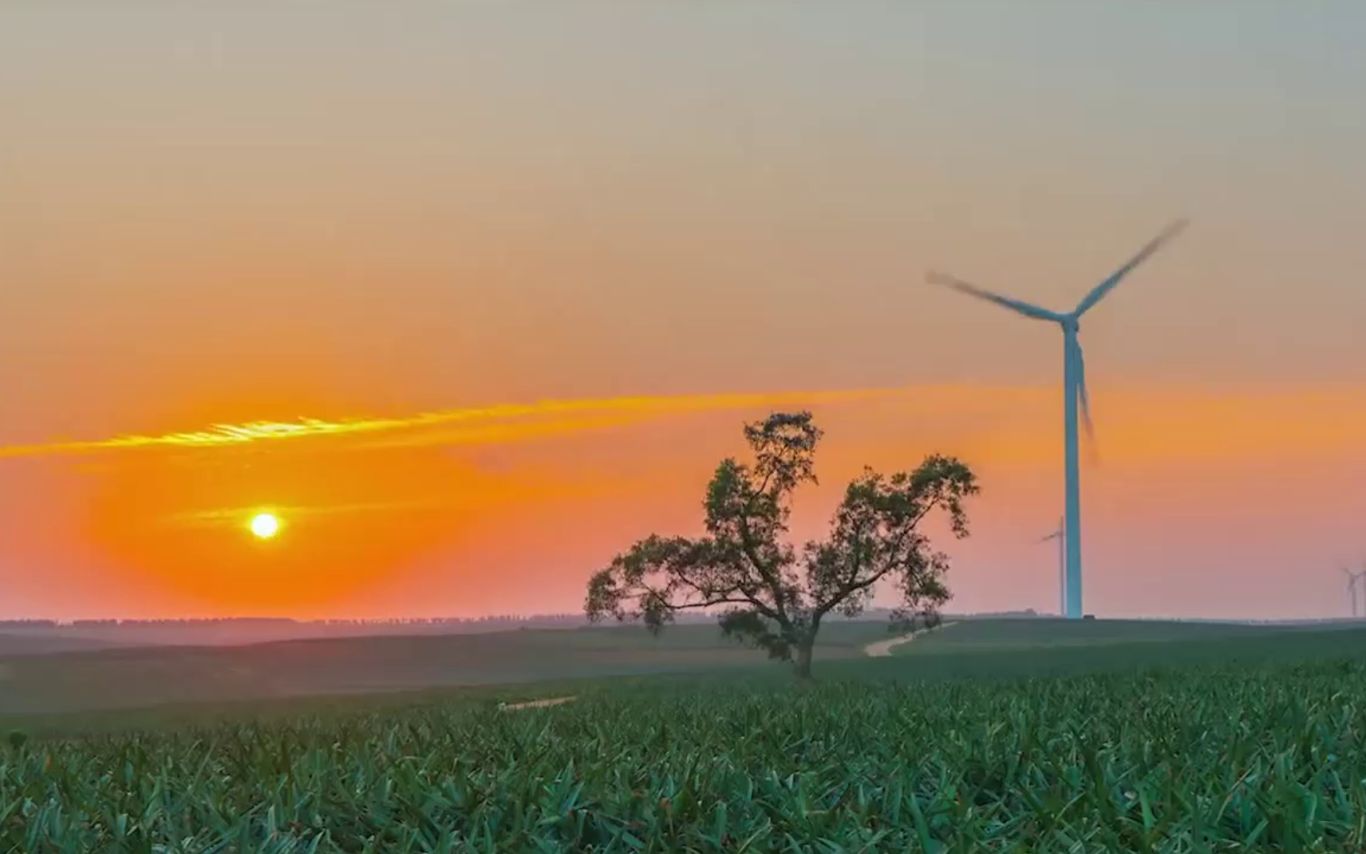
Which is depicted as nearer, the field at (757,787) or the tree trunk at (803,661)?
the field at (757,787)

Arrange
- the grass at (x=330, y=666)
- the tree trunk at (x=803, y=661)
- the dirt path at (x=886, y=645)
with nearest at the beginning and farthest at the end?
1. the tree trunk at (x=803, y=661)
2. the grass at (x=330, y=666)
3. the dirt path at (x=886, y=645)

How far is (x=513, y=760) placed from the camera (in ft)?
24.9

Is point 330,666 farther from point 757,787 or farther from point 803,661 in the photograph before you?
point 757,787

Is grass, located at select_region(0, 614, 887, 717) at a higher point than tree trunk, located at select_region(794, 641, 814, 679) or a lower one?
lower

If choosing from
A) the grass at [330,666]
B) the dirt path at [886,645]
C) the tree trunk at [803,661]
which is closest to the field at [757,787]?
the tree trunk at [803,661]

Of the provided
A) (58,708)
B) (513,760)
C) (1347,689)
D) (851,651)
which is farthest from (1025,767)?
(851,651)

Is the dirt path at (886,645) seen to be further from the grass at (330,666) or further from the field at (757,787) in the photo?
the field at (757,787)

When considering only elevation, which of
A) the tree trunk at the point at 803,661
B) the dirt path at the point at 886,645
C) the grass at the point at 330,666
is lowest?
the grass at the point at 330,666

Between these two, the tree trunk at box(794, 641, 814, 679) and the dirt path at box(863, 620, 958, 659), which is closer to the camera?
the tree trunk at box(794, 641, 814, 679)

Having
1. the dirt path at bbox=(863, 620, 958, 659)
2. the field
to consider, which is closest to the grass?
the dirt path at bbox=(863, 620, 958, 659)

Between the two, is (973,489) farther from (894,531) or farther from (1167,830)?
(1167,830)

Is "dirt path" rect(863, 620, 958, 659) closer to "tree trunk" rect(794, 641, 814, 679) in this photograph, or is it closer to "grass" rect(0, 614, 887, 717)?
"grass" rect(0, 614, 887, 717)

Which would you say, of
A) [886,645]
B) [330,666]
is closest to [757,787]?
[330,666]

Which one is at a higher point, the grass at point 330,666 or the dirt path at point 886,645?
the dirt path at point 886,645
